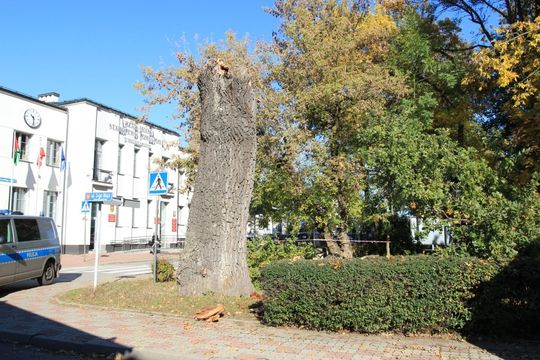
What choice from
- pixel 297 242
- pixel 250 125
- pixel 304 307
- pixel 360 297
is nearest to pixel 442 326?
pixel 360 297

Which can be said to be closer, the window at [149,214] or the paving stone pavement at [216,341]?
the paving stone pavement at [216,341]

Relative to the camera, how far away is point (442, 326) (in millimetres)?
7070

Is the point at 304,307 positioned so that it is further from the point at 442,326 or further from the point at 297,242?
the point at 297,242

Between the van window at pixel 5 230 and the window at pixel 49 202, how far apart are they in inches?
771

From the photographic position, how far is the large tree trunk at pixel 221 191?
397 inches

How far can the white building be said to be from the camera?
29.3 m

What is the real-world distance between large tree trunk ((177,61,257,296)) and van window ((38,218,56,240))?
6120 mm

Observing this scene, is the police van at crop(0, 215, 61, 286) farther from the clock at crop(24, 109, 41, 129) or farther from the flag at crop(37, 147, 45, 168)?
the clock at crop(24, 109, 41, 129)

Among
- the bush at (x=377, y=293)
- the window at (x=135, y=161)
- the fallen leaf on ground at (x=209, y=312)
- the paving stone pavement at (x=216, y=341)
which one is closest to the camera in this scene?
the paving stone pavement at (x=216, y=341)

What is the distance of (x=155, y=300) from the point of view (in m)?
10.0

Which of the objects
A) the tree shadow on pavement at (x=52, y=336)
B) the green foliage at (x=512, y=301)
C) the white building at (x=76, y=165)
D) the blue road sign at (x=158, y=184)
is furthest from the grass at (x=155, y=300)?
the white building at (x=76, y=165)

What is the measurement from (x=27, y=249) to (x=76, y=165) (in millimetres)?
20928

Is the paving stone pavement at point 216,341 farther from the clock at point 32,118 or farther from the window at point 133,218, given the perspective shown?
the window at point 133,218

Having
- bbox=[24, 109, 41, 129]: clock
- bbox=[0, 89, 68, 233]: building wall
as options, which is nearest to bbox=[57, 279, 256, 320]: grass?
bbox=[0, 89, 68, 233]: building wall
